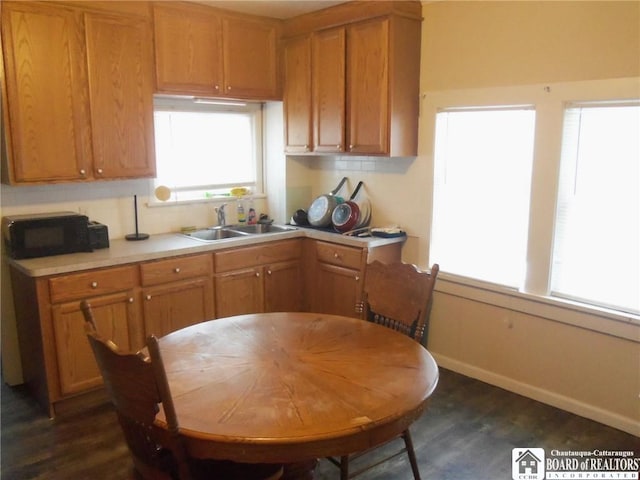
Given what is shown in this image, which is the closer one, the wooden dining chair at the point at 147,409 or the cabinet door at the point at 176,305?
the wooden dining chair at the point at 147,409

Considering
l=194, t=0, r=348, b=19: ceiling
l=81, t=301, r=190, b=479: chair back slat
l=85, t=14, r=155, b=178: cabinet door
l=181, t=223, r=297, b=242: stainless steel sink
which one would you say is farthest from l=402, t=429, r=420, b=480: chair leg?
l=194, t=0, r=348, b=19: ceiling

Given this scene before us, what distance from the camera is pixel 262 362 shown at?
195 centimetres

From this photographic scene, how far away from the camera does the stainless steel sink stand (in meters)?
3.98

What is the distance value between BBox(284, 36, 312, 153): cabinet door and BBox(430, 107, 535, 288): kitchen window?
102 cm

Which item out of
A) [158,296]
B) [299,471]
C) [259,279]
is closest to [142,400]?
[299,471]

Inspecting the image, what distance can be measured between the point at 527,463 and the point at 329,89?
2660 mm

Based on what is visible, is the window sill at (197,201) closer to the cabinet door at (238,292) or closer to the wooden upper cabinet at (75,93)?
the wooden upper cabinet at (75,93)

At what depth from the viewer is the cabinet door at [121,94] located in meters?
3.18

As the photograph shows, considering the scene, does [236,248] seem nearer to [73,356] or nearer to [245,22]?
[73,356]

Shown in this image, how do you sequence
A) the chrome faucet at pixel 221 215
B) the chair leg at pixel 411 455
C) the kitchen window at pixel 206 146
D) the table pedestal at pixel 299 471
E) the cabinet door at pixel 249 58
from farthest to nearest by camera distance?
the chrome faucet at pixel 221 215 < the kitchen window at pixel 206 146 < the cabinet door at pixel 249 58 < the chair leg at pixel 411 455 < the table pedestal at pixel 299 471

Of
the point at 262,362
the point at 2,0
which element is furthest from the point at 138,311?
the point at 2,0

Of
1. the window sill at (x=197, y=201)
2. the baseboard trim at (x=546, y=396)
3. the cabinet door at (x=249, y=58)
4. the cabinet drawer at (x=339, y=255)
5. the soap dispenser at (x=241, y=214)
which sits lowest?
the baseboard trim at (x=546, y=396)

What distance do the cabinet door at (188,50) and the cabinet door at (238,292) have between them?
4.26ft

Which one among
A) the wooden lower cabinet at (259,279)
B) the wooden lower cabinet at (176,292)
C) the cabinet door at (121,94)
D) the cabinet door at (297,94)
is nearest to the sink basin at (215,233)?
the wooden lower cabinet at (259,279)
